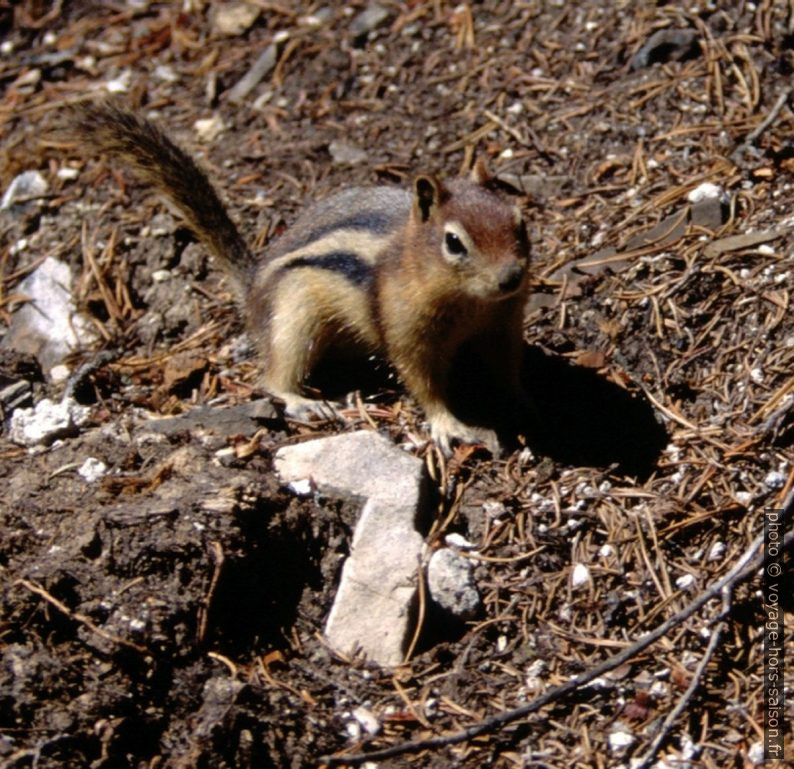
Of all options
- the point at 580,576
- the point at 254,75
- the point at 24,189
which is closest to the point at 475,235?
the point at 580,576

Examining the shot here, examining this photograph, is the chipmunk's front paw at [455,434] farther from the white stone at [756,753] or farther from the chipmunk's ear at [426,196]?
the white stone at [756,753]

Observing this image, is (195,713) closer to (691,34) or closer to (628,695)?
(628,695)

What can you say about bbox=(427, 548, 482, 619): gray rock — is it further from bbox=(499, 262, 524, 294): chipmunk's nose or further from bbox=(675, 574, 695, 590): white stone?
bbox=(499, 262, 524, 294): chipmunk's nose

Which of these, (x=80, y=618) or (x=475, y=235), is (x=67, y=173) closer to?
(x=475, y=235)

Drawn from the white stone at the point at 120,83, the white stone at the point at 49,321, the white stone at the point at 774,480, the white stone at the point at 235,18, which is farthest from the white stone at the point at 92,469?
the white stone at the point at 235,18

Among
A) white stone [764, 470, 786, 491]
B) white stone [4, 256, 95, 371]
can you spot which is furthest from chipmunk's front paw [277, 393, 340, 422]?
white stone [764, 470, 786, 491]

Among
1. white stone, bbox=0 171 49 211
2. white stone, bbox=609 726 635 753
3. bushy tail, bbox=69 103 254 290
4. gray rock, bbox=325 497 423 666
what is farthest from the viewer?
white stone, bbox=0 171 49 211

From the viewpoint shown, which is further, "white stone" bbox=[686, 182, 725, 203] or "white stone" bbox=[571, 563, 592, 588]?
"white stone" bbox=[686, 182, 725, 203]
